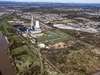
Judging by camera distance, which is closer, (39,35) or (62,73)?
(62,73)

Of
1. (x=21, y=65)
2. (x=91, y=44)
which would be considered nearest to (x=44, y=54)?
(x=21, y=65)

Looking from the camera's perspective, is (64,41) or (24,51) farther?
(64,41)

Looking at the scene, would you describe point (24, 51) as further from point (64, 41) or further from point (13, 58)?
point (64, 41)

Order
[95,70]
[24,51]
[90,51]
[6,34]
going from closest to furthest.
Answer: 1. [95,70]
2. [24,51]
3. [90,51]
4. [6,34]

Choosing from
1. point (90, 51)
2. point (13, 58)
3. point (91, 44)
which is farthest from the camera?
point (91, 44)

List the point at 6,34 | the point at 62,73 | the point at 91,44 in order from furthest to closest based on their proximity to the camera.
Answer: the point at 6,34 < the point at 91,44 < the point at 62,73

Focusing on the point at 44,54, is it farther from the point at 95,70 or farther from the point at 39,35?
the point at 39,35

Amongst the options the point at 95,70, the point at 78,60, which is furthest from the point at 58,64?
the point at 95,70

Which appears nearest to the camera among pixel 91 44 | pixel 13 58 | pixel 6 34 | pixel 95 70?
pixel 95 70
